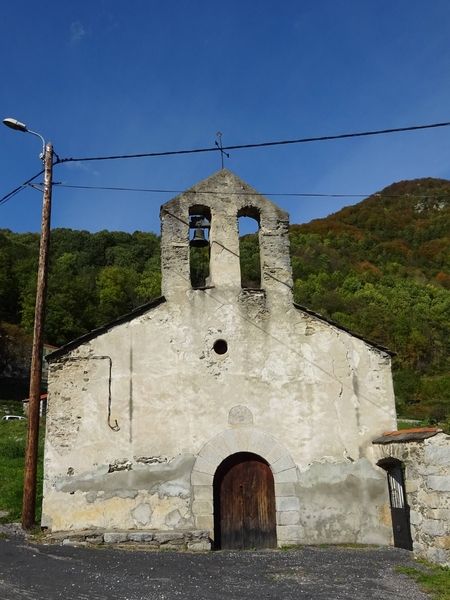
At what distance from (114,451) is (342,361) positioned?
4.72m

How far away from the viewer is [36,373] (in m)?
10.4

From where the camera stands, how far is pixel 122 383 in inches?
410

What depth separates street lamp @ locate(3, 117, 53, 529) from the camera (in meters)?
9.95

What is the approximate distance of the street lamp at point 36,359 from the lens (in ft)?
32.7

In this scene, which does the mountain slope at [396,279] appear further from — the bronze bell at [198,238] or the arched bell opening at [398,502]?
the arched bell opening at [398,502]

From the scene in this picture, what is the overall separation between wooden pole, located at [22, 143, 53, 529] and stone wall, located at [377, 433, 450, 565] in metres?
6.62

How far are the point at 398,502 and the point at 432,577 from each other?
2.63m

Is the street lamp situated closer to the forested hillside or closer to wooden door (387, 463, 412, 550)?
wooden door (387, 463, 412, 550)

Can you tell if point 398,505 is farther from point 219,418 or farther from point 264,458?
point 219,418

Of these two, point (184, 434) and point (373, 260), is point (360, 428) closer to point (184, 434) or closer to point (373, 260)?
point (184, 434)

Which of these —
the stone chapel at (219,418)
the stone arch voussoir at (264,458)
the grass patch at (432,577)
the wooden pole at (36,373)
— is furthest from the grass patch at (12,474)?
the grass patch at (432,577)

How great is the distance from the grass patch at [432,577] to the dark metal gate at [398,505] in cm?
129

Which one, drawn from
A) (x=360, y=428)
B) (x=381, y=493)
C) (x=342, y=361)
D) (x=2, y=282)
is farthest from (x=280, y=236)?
(x=2, y=282)

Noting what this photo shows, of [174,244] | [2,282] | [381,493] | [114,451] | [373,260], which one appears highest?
[373,260]
